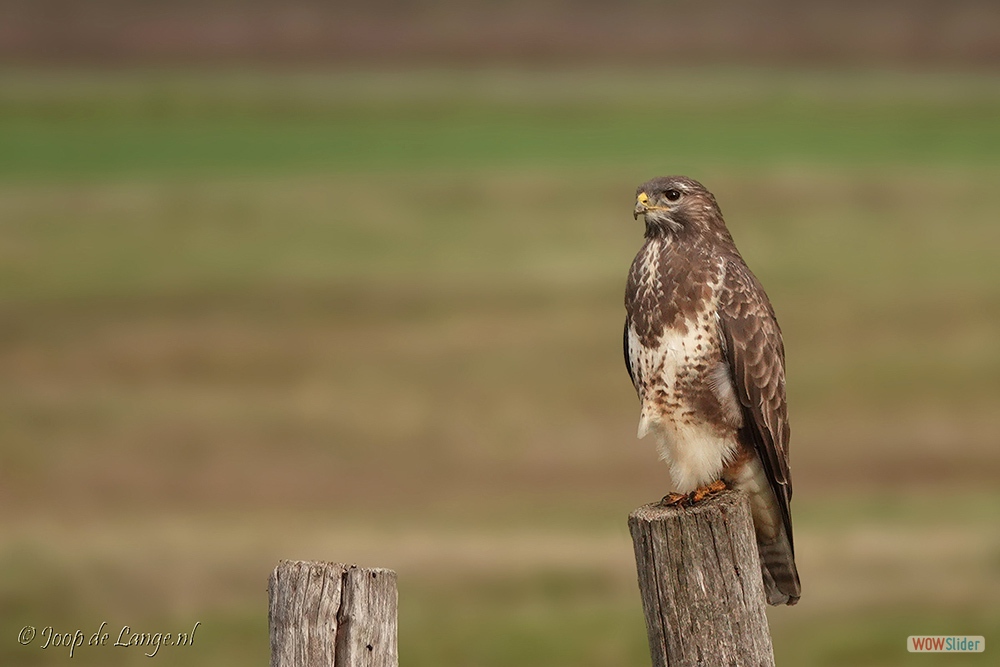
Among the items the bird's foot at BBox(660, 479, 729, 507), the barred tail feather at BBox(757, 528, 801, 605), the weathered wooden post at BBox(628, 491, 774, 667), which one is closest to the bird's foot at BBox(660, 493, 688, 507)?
the bird's foot at BBox(660, 479, 729, 507)

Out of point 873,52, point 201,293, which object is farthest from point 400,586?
point 873,52

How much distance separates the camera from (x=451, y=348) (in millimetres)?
17344

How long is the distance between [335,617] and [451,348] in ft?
42.7

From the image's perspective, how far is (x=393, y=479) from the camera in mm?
14922

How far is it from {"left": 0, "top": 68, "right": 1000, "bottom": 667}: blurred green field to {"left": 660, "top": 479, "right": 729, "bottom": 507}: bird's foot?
196 inches

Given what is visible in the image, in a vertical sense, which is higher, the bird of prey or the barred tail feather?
the bird of prey

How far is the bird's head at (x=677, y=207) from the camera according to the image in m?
5.73

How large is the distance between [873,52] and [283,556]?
72.3 feet

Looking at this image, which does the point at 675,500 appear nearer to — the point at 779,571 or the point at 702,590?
the point at 779,571

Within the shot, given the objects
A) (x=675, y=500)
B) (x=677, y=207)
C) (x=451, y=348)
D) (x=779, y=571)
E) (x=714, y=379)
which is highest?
(x=451, y=348)

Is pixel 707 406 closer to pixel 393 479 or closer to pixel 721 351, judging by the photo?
pixel 721 351

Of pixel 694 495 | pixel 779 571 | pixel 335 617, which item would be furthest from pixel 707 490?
pixel 335 617

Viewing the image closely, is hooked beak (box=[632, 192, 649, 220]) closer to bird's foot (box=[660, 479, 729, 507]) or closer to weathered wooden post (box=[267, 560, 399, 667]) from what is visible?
bird's foot (box=[660, 479, 729, 507])

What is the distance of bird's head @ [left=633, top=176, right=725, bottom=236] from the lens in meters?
5.73
